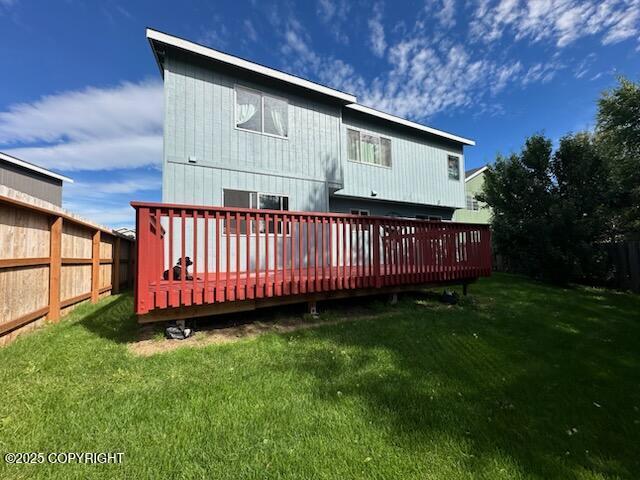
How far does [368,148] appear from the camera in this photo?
11.4 meters

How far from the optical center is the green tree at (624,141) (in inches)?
461

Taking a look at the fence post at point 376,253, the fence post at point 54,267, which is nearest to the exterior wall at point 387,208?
the fence post at point 376,253

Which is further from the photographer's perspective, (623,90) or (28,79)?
(623,90)

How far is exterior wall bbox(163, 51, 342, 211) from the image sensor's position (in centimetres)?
704

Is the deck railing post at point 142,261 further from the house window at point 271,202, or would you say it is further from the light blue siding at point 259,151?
the house window at point 271,202

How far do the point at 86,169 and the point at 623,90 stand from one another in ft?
106

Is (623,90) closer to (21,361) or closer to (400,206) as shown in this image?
(400,206)

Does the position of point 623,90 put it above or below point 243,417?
above

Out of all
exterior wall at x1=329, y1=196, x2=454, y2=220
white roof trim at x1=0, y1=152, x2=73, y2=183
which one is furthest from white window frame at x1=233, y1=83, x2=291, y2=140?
white roof trim at x1=0, y1=152, x2=73, y2=183

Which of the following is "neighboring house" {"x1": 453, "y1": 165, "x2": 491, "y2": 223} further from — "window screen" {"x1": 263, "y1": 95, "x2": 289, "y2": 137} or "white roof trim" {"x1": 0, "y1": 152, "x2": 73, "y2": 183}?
"white roof trim" {"x1": 0, "y1": 152, "x2": 73, "y2": 183}

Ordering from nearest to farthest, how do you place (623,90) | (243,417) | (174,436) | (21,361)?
(174,436)
(243,417)
(21,361)
(623,90)

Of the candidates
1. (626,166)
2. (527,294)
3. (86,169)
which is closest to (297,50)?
(527,294)

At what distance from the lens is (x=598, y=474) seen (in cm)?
184

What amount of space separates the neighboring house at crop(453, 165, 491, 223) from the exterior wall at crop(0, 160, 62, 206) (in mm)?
21237
